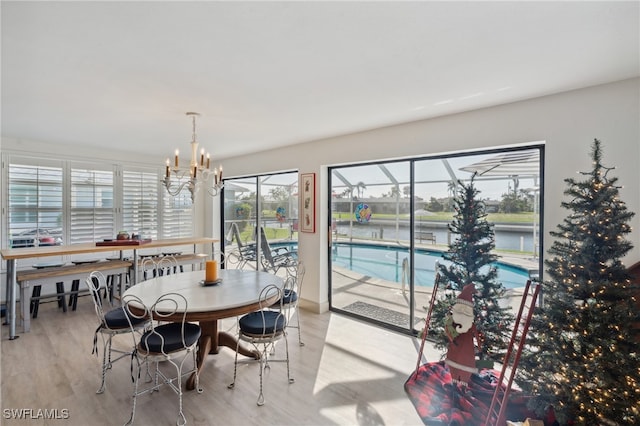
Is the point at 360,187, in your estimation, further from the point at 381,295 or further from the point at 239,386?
the point at 239,386

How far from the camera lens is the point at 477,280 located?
2.55 metres

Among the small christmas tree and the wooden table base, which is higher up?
the small christmas tree

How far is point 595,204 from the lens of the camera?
1.83m

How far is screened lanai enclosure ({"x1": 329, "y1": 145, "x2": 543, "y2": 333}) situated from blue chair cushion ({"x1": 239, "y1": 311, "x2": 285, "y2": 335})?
1.77 metres

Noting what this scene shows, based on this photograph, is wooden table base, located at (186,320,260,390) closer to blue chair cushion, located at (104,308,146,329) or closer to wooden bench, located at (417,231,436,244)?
blue chair cushion, located at (104,308,146,329)

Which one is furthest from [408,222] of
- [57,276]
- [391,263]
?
[57,276]

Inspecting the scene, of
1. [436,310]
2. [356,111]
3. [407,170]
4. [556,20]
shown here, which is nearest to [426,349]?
[436,310]

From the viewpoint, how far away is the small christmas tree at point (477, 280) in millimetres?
2447

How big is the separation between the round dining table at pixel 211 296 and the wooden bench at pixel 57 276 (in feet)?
5.84

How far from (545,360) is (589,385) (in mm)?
218

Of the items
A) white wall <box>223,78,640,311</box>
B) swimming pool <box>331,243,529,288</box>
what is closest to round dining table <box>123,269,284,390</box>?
swimming pool <box>331,243,529,288</box>

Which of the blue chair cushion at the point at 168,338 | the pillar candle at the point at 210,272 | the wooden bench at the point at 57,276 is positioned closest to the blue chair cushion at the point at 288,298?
the pillar candle at the point at 210,272

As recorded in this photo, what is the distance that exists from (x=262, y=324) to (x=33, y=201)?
4473 millimetres

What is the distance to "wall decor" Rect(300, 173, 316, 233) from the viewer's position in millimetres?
4359
